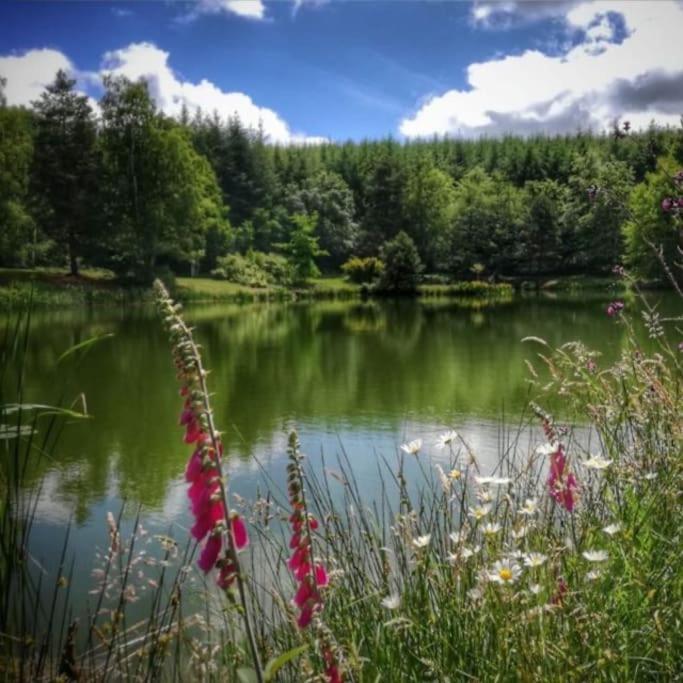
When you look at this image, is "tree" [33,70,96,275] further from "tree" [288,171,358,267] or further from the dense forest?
"tree" [288,171,358,267]

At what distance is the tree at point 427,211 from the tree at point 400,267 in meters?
9.71

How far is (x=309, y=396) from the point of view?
1280cm

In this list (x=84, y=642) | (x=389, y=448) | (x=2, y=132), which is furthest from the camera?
(x=2, y=132)

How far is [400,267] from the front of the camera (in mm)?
47719

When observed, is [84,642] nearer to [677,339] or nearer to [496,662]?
[496,662]

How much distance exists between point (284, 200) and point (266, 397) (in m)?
52.3

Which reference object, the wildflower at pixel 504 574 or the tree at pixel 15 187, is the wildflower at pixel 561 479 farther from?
the tree at pixel 15 187

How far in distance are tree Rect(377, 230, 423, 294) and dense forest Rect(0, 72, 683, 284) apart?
0.24m

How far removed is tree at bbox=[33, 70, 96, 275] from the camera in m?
38.0

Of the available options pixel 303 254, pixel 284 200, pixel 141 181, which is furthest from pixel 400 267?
pixel 284 200

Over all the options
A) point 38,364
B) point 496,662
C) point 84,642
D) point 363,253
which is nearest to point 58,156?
point 38,364

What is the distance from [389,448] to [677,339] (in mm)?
8025

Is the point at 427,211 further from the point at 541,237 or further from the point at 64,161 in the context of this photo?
the point at 64,161

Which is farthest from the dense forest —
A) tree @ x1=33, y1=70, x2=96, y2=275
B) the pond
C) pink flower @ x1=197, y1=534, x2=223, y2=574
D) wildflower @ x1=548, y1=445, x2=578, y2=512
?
the pond
